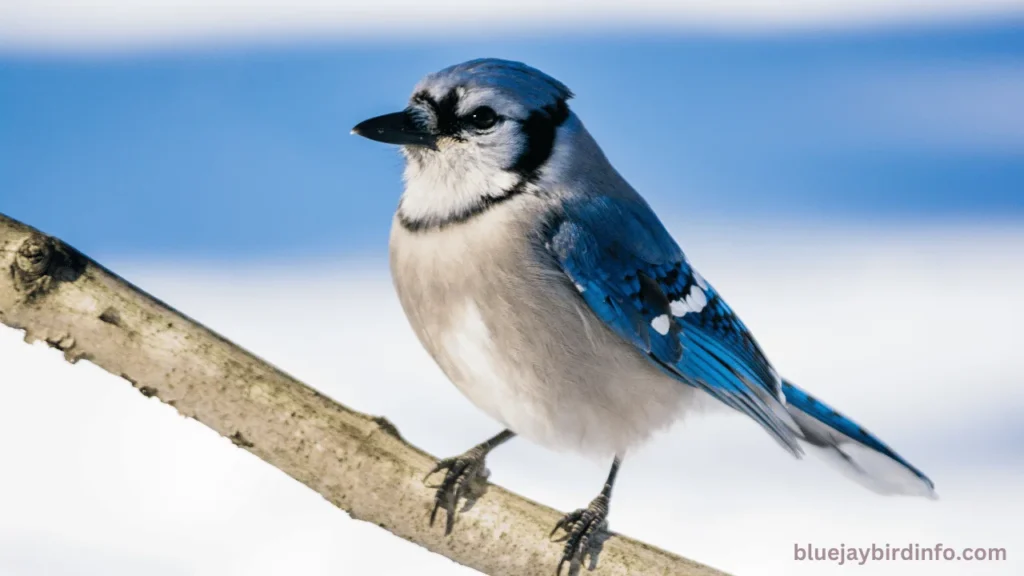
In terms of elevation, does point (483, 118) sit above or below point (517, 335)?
above

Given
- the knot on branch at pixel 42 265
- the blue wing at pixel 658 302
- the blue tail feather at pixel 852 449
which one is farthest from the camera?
the blue tail feather at pixel 852 449

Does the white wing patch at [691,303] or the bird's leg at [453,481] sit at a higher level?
the white wing patch at [691,303]

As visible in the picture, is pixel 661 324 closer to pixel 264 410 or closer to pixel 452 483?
pixel 452 483

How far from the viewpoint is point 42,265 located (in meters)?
1.19

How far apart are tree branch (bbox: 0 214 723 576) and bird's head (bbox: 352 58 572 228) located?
26cm

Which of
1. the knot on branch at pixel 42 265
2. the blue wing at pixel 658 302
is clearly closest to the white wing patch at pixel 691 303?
the blue wing at pixel 658 302

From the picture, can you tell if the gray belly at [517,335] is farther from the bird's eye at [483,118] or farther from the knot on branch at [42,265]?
the knot on branch at [42,265]

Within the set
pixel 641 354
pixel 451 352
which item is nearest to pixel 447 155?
pixel 451 352

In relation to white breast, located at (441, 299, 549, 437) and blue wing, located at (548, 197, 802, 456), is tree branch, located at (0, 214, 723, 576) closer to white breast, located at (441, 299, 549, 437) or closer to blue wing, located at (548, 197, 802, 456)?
white breast, located at (441, 299, 549, 437)

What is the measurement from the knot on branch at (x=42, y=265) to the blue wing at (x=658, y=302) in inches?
20.8

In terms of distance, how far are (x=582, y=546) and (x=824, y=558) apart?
39 centimetres

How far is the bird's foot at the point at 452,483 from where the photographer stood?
1281mm

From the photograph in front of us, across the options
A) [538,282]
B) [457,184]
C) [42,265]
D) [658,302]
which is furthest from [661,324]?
[42,265]

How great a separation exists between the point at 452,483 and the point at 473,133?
0.40 meters
